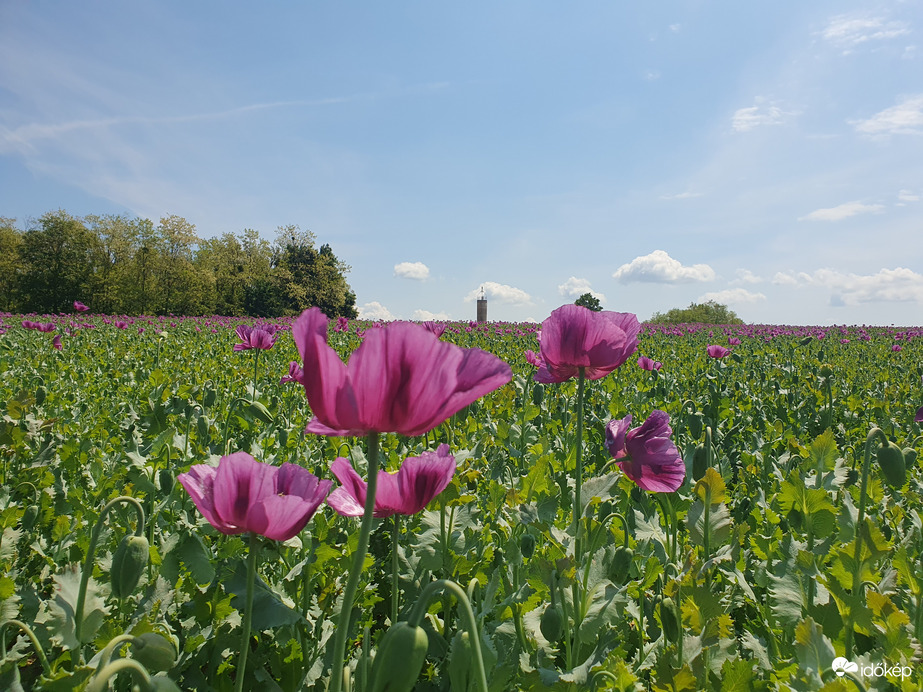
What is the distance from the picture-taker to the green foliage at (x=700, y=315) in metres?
56.7

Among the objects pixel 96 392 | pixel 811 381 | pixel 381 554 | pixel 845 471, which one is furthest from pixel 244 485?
pixel 811 381

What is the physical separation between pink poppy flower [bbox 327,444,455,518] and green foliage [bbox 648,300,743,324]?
190 feet

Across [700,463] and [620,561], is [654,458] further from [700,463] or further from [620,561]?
[700,463]

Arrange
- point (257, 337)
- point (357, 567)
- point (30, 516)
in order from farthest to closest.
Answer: point (257, 337) → point (30, 516) → point (357, 567)

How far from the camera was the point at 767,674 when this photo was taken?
Result: 137 cm

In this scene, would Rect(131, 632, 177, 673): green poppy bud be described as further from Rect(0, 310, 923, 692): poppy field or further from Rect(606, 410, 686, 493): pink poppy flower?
Rect(606, 410, 686, 493): pink poppy flower

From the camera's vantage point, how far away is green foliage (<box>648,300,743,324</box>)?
56.7 m

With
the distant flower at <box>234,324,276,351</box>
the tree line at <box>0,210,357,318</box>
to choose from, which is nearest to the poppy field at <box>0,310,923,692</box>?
the distant flower at <box>234,324,276,351</box>

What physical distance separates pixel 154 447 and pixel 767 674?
2.15 meters

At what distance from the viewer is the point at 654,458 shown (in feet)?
4.44

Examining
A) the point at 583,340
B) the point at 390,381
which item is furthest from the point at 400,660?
the point at 583,340

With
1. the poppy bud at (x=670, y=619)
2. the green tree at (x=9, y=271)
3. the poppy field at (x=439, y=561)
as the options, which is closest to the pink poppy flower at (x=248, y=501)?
the poppy field at (x=439, y=561)

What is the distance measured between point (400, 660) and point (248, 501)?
1.31 ft

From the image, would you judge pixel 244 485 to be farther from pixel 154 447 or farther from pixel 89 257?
pixel 89 257
